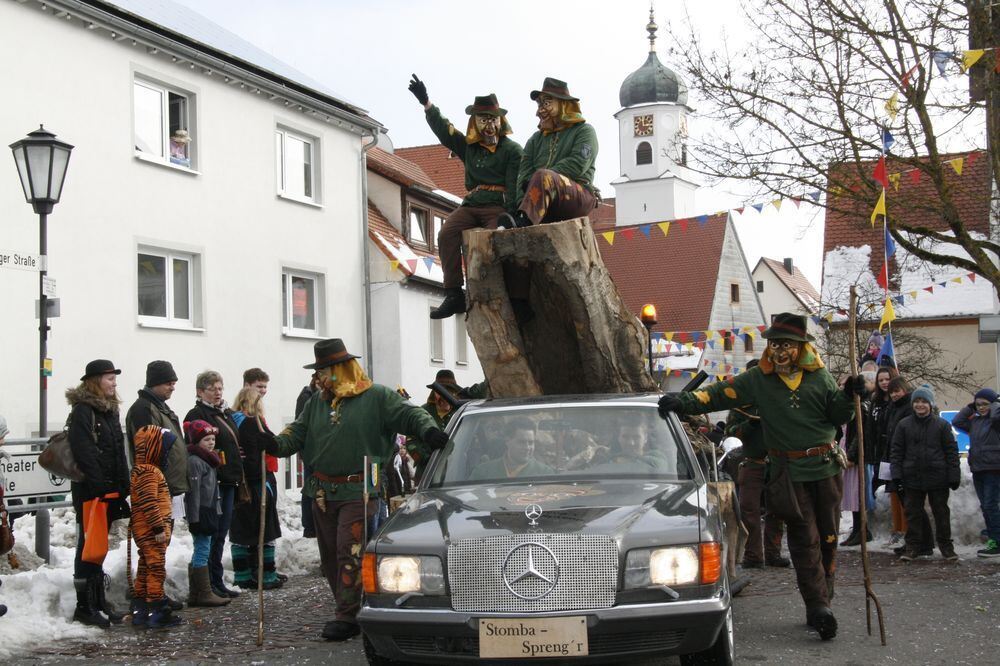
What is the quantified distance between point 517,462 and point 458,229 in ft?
12.9

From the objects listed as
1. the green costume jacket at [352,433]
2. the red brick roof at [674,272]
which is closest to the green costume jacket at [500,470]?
the green costume jacket at [352,433]

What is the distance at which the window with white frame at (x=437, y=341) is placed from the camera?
29469mm

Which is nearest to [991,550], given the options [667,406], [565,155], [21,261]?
[565,155]

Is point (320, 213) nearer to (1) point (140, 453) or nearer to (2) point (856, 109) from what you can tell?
(2) point (856, 109)

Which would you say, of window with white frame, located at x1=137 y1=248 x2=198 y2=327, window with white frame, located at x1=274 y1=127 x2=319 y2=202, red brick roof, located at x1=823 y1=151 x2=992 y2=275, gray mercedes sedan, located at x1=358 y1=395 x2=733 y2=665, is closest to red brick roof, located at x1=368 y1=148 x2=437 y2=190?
window with white frame, located at x1=274 y1=127 x2=319 y2=202

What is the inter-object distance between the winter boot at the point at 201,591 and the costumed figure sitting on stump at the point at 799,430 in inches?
174

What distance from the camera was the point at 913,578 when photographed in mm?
10273

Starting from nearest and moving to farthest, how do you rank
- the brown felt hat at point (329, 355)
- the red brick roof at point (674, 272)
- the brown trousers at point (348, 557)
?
1. the brown trousers at point (348, 557)
2. the brown felt hat at point (329, 355)
3. the red brick roof at point (674, 272)

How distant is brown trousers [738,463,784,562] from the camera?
36.2 feet

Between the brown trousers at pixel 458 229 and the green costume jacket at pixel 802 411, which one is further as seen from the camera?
the brown trousers at pixel 458 229

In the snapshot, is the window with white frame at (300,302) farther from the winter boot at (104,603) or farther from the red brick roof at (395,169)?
the winter boot at (104,603)

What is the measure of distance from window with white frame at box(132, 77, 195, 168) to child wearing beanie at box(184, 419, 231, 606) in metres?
10.9

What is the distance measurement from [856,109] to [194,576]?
514 inches

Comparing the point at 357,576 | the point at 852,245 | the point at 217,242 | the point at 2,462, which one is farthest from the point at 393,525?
the point at 852,245
